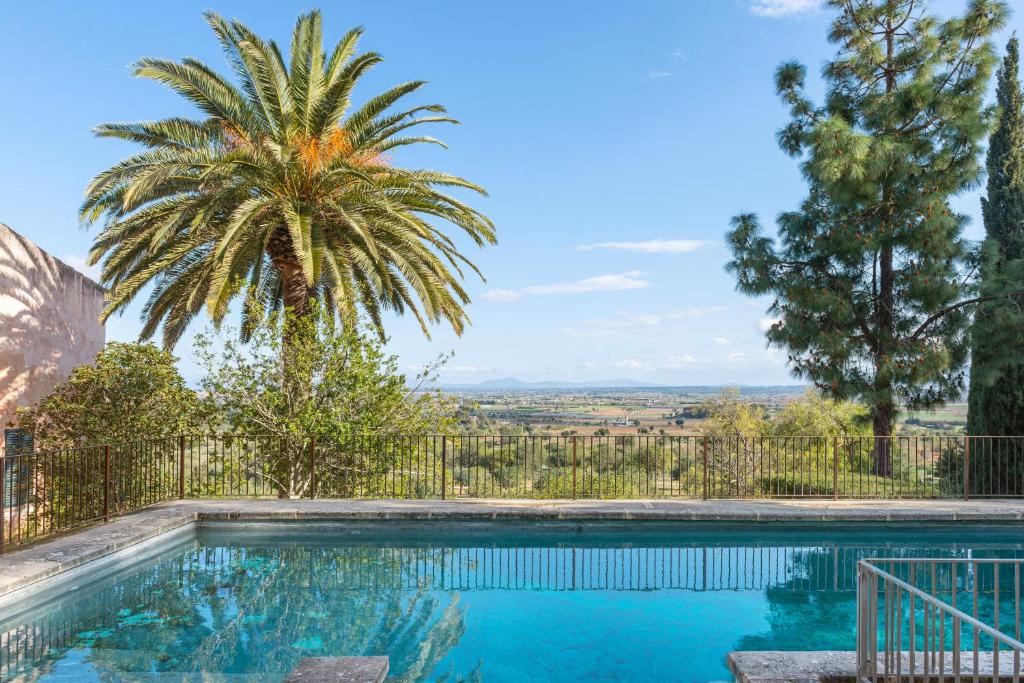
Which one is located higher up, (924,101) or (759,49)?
(759,49)

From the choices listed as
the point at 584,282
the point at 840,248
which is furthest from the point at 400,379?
the point at 584,282

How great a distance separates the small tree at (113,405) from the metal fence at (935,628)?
9.34 meters

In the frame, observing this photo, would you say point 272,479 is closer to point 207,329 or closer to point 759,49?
point 207,329

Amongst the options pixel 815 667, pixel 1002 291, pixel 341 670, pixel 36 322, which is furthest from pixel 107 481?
pixel 1002 291

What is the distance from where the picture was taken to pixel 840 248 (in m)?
11.4

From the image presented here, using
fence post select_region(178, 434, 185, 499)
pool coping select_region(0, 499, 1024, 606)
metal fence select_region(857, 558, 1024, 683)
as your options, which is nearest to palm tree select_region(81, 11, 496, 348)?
fence post select_region(178, 434, 185, 499)

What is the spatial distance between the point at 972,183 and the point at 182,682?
13.0 m

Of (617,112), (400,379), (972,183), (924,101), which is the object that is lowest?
(400,379)

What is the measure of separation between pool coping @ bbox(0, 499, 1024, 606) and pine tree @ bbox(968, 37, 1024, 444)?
2.96 meters

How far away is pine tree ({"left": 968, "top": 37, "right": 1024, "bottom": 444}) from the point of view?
10.7 m

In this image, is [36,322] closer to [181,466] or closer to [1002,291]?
[181,466]

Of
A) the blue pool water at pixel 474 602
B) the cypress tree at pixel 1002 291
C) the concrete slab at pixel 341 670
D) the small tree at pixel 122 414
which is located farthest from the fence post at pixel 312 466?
the cypress tree at pixel 1002 291

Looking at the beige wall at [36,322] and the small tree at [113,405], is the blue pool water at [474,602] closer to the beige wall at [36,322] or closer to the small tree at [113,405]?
the small tree at [113,405]

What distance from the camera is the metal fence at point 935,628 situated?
2570mm
